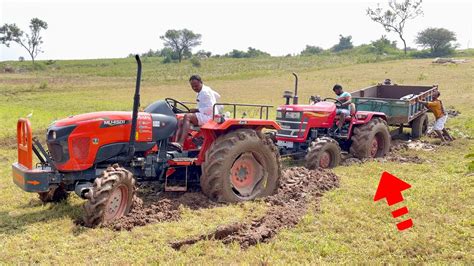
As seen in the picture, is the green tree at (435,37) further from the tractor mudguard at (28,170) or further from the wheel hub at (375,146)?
the tractor mudguard at (28,170)

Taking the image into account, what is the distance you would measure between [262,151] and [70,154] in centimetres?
268

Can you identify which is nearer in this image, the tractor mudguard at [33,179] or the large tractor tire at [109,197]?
the large tractor tire at [109,197]

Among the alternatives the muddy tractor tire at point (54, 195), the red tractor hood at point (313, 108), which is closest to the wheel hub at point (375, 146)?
the red tractor hood at point (313, 108)

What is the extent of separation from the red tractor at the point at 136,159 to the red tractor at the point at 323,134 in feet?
7.81

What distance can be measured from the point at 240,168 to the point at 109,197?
214 cm

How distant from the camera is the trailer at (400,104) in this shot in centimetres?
1253

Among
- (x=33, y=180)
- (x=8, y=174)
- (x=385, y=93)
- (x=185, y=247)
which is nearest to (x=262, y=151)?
(x=185, y=247)

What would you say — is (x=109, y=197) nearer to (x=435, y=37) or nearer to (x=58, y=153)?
(x=58, y=153)

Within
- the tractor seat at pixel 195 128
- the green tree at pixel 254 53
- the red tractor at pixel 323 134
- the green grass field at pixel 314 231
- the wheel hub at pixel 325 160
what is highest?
the green tree at pixel 254 53

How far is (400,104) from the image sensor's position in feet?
41.0

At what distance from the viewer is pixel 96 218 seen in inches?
219

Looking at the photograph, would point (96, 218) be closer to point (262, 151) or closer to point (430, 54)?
point (262, 151)

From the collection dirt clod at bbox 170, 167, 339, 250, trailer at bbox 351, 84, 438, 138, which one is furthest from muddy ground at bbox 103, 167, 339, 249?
trailer at bbox 351, 84, 438, 138

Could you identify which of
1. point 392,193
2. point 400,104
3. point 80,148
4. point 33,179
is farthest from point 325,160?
point 33,179
